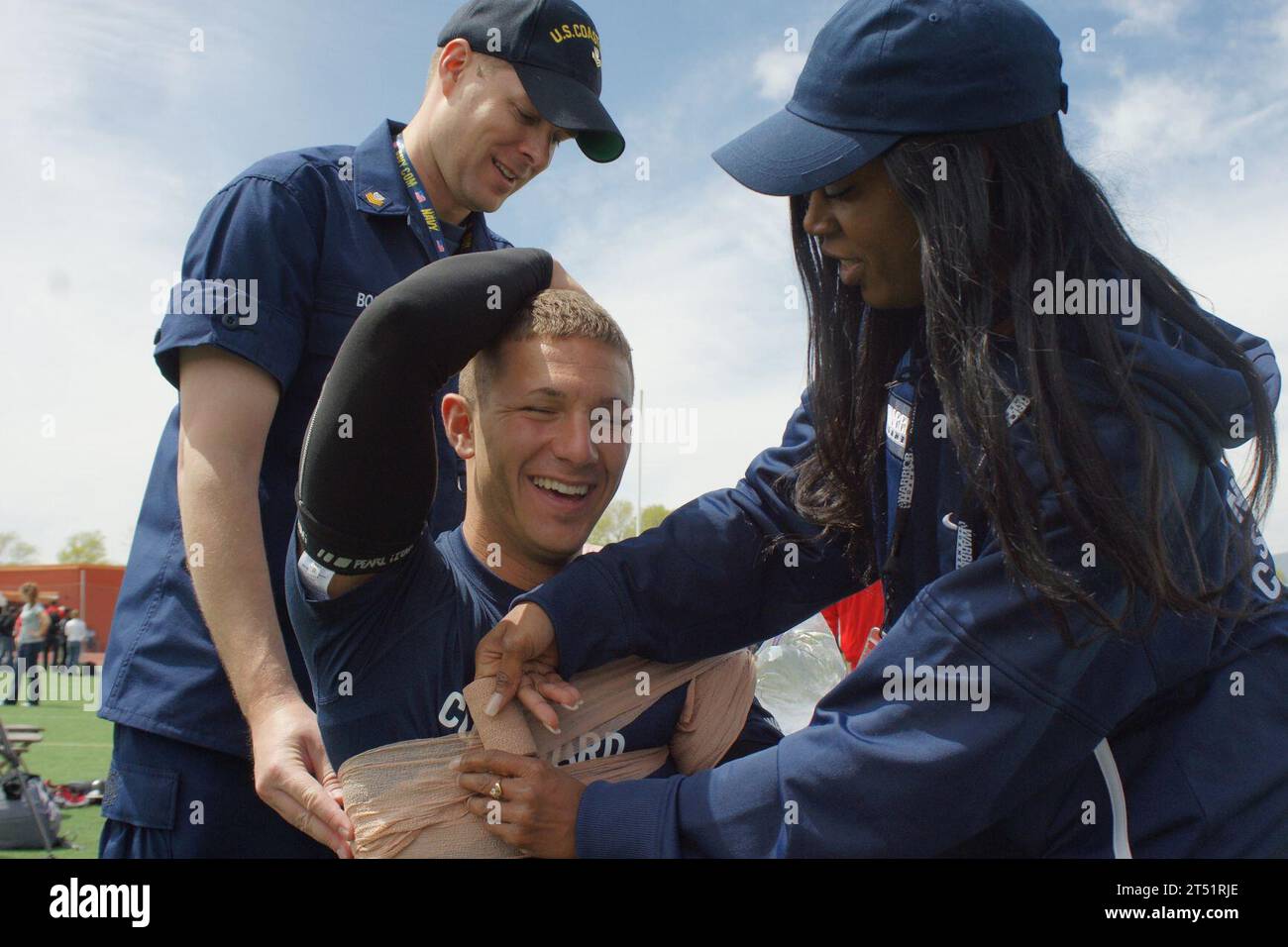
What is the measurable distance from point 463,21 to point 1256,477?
183 centimetres

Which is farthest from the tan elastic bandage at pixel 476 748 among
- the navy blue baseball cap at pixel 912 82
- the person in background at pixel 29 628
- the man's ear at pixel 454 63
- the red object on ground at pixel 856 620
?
the person in background at pixel 29 628

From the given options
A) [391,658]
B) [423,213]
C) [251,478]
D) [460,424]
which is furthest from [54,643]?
[391,658]

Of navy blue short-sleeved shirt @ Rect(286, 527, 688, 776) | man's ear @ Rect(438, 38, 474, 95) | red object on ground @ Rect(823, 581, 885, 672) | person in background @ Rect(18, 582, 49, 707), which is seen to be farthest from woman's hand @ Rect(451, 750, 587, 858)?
person in background @ Rect(18, 582, 49, 707)

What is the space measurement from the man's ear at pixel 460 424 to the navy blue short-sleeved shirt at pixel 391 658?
23cm

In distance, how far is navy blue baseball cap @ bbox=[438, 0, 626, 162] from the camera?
2180mm

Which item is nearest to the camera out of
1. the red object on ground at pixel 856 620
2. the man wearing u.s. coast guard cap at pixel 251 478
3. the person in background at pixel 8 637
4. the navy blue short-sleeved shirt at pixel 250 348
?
the man wearing u.s. coast guard cap at pixel 251 478

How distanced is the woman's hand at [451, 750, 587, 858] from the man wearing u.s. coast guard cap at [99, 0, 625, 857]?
275 mm

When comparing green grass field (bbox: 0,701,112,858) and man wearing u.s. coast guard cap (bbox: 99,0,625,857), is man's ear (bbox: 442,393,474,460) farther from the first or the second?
green grass field (bbox: 0,701,112,858)

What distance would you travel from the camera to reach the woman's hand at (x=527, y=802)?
4.36 ft

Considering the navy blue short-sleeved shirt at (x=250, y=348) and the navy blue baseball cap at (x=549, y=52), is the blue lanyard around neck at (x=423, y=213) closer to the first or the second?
the navy blue short-sleeved shirt at (x=250, y=348)
